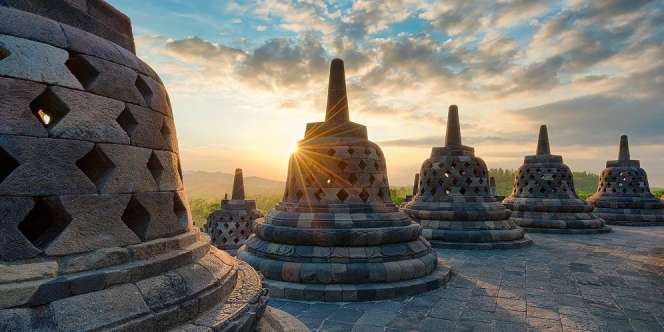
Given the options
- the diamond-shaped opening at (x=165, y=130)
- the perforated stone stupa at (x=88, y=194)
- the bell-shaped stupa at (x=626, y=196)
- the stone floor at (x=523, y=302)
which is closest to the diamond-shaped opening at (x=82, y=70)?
the perforated stone stupa at (x=88, y=194)

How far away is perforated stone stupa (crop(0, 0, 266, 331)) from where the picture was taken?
7.04ft

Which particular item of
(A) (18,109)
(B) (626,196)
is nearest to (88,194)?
(A) (18,109)

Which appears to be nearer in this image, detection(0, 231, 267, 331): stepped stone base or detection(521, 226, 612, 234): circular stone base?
detection(0, 231, 267, 331): stepped stone base

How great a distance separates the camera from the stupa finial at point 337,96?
797 centimetres

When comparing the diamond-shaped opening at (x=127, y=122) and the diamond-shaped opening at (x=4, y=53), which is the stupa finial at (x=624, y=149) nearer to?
the diamond-shaped opening at (x=127, y=122)

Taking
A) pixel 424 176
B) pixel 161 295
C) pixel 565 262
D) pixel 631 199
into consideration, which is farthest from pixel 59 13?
pixel 631 199

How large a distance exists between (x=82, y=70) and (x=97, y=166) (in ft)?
2.29

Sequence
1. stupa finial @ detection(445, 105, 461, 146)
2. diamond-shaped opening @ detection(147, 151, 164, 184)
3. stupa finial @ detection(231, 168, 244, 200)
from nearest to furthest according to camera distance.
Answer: diamond-shaped opening @ detection(147, 151, 164, 184) < stupa finial @ detection(445, 105, 461, 146) < stupa finial @ detection(231, 168, 244, 200)

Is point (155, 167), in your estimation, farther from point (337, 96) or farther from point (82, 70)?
point (337, 96)

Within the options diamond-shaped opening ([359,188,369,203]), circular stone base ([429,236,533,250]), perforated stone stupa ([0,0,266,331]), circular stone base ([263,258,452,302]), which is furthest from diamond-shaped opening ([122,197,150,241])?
circular stone base ([429,236,533,250])

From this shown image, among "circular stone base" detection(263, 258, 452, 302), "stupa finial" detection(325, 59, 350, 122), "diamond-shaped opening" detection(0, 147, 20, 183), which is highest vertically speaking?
"stupa finial" detection(325, 59, 350, 122)

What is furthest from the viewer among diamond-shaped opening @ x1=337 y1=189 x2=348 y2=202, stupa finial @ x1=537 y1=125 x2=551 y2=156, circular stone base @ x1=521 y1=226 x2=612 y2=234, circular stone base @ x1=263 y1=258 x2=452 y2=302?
stupa finial @ x1=537 y1=125 x2=551 y2=156

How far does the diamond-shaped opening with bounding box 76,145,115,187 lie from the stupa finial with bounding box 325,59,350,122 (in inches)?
222

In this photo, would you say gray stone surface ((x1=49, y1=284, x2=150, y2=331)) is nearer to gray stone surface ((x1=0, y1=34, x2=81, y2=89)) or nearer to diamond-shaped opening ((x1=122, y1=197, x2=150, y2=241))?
diamond-shaped opening ((x1=122, y1=197, x2=150, y2=241))
